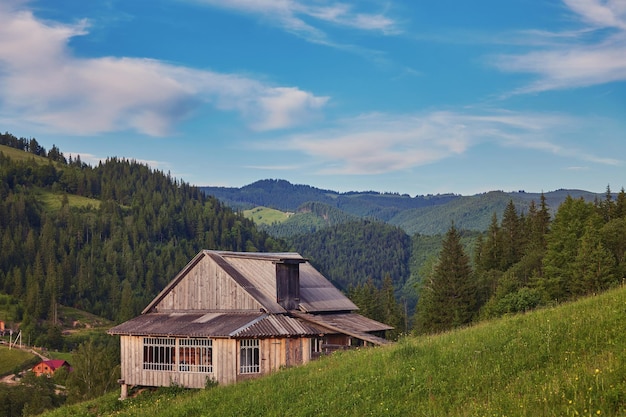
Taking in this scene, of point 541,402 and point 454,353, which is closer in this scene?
point 541,402

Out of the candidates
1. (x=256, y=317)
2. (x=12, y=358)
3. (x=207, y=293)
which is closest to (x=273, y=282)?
(x=256, y=317)

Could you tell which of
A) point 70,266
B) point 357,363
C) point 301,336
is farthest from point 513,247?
point 70,266

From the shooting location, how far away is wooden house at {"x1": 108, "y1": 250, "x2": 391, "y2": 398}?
36.0m

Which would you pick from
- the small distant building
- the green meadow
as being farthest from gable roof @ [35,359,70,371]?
the green meadow

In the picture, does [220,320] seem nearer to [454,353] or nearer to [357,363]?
[357,363]

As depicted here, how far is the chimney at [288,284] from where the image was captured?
42219mm

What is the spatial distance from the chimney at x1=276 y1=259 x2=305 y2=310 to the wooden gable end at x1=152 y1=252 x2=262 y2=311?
2.82 m

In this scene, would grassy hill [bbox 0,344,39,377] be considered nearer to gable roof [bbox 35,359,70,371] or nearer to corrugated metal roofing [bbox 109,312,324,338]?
gable roof [bbox 35,359,70,371]

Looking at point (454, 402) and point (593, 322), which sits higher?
point (593, 322)

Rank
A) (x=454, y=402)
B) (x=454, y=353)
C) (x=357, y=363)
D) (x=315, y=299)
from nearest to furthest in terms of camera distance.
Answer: (x=454, y=402), (x=454, y=353), (x=357, y=363), (x=315, y=299)

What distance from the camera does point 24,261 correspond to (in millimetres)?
193250

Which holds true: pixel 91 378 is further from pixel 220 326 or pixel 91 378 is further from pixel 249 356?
pixel 249 356

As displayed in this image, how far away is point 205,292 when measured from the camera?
41844 mm

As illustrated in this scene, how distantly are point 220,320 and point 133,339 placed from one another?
5.65 m
